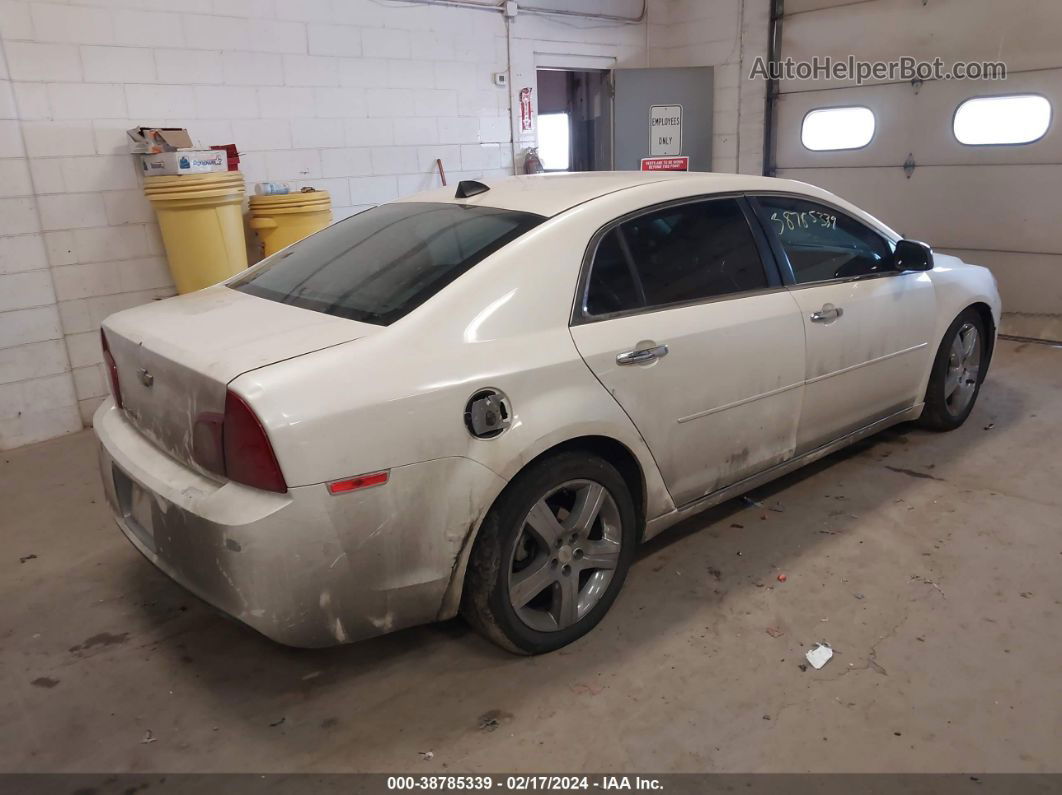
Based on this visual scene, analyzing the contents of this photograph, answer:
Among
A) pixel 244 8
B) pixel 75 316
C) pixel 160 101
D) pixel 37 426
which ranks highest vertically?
pixel 244 8

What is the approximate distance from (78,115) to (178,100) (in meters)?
0.61

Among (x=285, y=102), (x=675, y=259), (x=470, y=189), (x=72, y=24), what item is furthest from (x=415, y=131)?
(x=675, y=259)

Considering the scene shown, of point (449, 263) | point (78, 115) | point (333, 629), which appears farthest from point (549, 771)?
point (78, 115)

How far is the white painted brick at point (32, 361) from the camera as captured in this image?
4.56 meters

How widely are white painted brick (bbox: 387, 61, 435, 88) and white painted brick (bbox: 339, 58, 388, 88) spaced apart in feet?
0.21

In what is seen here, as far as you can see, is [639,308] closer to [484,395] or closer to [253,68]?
[484,395]

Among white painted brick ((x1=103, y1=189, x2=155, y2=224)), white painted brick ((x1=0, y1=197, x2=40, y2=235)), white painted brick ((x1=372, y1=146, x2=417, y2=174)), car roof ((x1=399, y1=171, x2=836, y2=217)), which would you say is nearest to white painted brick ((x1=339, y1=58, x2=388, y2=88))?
white painted brick ((x1=372, y1=146, x2=417, y2=174))

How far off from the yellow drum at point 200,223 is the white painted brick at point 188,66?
719 mm

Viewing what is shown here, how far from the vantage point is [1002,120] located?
6.30 m

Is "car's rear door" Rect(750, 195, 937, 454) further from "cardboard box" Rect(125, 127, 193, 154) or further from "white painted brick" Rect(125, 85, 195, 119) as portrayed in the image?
"white painted brick" Rect(125, 85, 195, 119)

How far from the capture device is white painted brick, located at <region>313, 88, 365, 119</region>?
566 centimetres

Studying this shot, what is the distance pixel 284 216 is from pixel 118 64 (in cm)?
127

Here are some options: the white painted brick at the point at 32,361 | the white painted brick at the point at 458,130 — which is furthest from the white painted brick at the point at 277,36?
the white painted brick at the point at 32,361

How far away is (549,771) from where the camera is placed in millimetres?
2064
